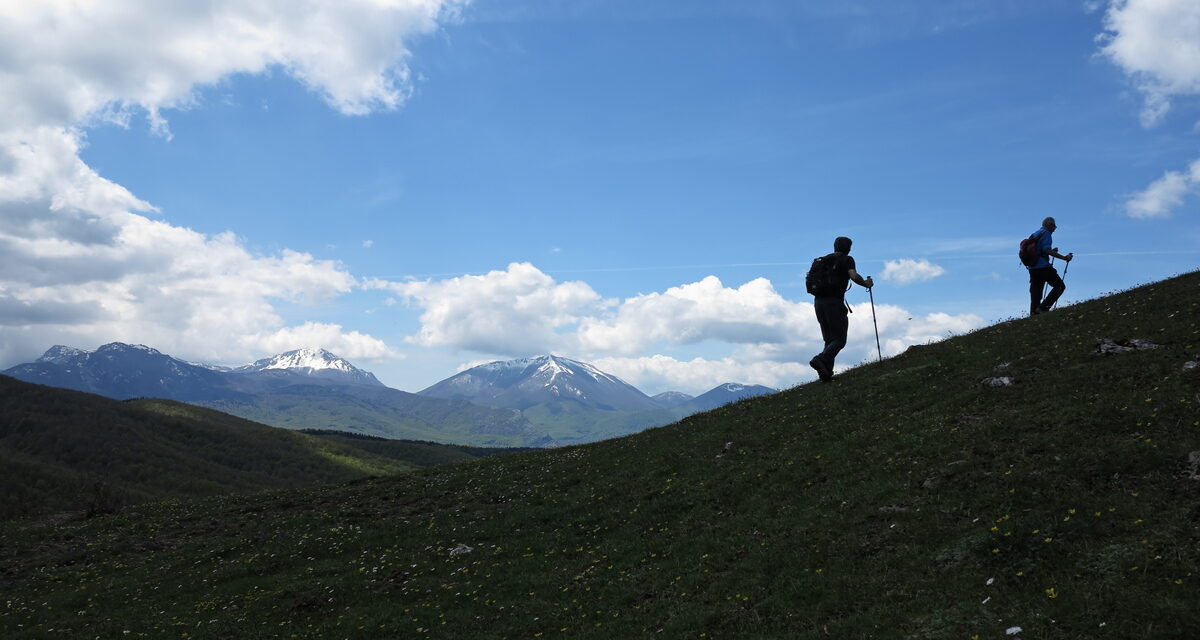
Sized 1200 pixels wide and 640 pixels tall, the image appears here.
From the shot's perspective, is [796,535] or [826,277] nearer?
[796,535]

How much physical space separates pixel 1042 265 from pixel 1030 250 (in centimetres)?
109

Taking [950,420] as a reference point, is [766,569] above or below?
below

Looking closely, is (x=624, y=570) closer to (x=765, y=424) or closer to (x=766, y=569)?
(x=766, y=569)

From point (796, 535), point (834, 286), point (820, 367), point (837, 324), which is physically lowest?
point (796, 535)

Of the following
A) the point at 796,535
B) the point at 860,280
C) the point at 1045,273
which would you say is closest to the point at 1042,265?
the point at 1045,273

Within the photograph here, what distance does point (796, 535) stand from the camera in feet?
47.6

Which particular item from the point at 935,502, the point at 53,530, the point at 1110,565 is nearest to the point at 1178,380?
the point at 935,502

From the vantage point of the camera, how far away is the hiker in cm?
2802

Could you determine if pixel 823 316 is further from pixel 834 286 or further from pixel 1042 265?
pixel 1042 265

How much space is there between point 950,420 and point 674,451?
10855mm

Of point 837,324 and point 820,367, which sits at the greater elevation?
point 837,324

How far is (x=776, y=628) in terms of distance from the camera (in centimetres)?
1102

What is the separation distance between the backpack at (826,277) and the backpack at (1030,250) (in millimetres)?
8875

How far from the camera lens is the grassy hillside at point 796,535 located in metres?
10.4
